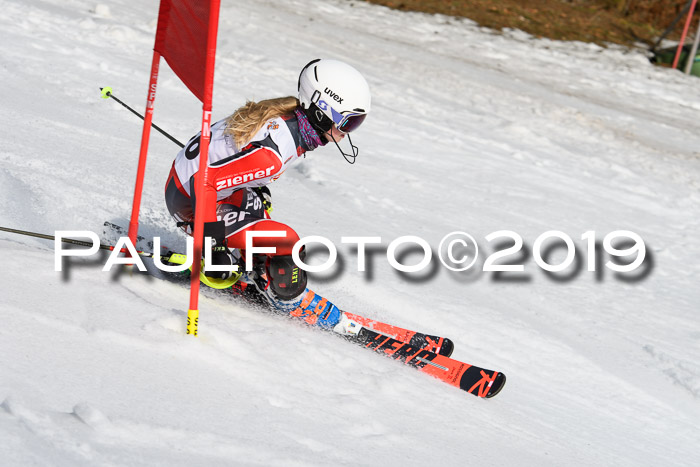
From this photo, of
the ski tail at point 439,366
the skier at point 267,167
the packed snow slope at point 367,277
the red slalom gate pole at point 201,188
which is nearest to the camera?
the packed snow slope at point 367,277

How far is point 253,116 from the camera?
407 cm

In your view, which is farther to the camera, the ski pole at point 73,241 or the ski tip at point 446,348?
the ski tip at point 446,348

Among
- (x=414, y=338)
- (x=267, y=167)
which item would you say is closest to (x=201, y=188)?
(x=267, y=167)

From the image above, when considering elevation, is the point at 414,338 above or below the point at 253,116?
below

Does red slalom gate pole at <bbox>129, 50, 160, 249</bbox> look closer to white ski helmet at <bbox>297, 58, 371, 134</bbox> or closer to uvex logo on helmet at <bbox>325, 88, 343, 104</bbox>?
white ski helmet at <bbox>297, 58, 371, 134</bbox>

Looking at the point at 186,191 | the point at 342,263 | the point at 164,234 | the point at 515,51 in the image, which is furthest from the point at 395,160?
the point at 515,51

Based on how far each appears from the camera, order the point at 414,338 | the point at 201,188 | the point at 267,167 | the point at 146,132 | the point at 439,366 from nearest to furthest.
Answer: the point at 201,188 → the point at 267,167 → the point at 146,132 → the point at 439,366 → the point at 414,338

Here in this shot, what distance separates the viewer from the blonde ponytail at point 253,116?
4.02 meters

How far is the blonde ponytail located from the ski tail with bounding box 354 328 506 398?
1416 millimetres

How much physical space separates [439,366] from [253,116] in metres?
1.87

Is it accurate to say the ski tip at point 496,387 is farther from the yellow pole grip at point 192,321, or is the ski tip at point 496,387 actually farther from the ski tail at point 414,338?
the yellow pole grip at point 192,321

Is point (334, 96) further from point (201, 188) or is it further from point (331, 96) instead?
point (201, 188)

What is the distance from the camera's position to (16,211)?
4.86 m

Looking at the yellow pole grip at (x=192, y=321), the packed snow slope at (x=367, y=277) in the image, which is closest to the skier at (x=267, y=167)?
the packed snow slope at (x=367, y=277)
